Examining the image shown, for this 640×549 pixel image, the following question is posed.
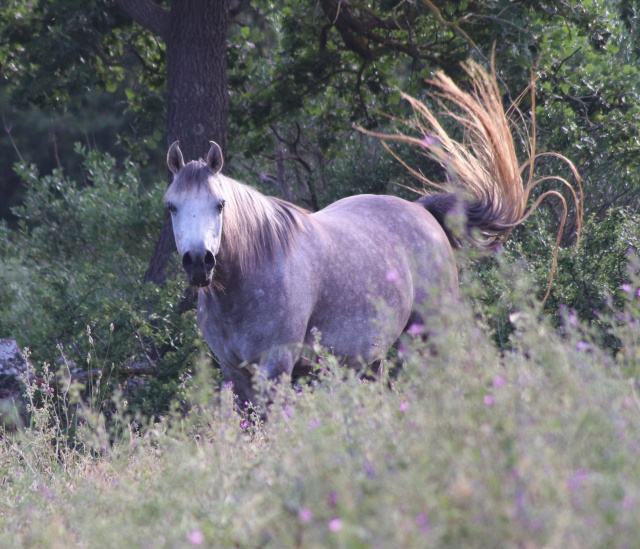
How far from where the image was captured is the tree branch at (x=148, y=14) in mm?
7832

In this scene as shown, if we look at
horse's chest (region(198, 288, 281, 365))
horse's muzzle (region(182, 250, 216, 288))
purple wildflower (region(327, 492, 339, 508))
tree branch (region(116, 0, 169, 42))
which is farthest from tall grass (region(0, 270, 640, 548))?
tree branch (region(116, 0, 169, 42))

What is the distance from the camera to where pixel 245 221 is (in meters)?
4.66

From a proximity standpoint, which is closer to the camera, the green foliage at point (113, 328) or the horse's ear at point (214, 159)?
the horse's ear at point (214, 159)

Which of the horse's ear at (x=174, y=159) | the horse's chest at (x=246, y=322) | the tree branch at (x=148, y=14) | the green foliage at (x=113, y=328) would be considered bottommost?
the green foliage at (x=113, y=328)

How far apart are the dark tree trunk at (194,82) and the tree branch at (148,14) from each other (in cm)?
26

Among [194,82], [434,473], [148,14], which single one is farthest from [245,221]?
[148,14]

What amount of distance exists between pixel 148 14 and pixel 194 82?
1110 mm

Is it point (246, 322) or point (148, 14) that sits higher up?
point (148, 14)

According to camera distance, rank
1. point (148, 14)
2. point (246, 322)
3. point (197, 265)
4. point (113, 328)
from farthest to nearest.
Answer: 1. point (148, 14)
2. point (113, 328)
3. point (246, 322)
4. point (197, 265)

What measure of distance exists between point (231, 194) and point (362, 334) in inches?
54.5

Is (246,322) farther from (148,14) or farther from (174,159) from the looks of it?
(148,14)

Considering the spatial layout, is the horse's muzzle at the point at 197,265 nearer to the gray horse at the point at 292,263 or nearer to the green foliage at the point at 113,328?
the gray horse at the point at 292,263

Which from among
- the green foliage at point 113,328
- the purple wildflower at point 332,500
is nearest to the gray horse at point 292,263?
the green foliage at point 113,328

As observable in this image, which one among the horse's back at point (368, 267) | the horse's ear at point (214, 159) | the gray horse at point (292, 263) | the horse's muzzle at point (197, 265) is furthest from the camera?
the horse's back at point (368, 267)
